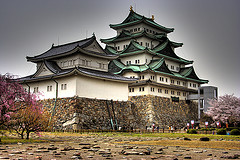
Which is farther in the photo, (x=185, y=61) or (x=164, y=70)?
(x=185, y=61)

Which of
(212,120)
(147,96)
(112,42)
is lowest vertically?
(212,120)

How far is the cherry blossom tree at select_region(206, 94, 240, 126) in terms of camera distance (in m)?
52.7

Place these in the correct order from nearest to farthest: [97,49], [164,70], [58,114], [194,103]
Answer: [58,114] < [97,49] < [164,70] < [194,103]

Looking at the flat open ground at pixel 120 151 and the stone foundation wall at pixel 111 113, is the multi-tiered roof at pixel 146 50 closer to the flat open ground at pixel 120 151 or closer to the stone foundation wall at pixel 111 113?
the stone foundation wall at pixel 111 113

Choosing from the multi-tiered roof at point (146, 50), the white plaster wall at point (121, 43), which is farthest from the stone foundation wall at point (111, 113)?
the white plaster wall at point (121, 43)

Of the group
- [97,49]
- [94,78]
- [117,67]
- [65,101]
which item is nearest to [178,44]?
[117,67]

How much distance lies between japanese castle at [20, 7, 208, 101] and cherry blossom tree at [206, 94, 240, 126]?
727cm

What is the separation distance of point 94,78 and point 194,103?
31065mm

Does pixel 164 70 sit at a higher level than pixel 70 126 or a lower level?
higher

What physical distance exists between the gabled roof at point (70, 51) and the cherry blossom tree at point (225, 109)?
23.7 m

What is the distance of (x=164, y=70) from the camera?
5597cm

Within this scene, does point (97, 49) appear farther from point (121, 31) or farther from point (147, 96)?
point (121, 31)

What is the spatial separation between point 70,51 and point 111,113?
10.8 metres

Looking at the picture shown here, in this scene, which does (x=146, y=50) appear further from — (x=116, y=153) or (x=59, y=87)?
(x=116, y=153)
